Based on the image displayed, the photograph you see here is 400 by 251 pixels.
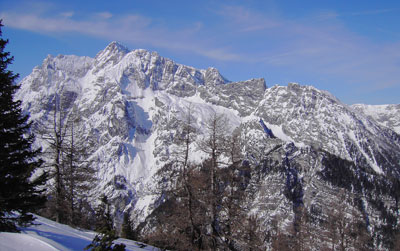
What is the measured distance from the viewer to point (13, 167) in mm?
12703

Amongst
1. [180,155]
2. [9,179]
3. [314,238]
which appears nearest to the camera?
[9,179]

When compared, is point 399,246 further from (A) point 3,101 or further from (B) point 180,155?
(A) point 3,101

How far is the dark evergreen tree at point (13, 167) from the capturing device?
11969mm

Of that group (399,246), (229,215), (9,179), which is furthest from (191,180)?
(399,246)

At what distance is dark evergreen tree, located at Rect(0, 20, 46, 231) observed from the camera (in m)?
12.0

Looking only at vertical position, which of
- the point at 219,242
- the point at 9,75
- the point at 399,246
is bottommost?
the point at 399,246

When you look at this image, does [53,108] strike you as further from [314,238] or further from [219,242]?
[314,238]

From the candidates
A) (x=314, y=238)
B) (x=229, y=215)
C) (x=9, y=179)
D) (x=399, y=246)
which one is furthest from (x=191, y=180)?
(x=399, y=246)

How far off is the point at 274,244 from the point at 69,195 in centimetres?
1981

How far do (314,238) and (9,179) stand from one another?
31433 mm

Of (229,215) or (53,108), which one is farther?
(53,108)

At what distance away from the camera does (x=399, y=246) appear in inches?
1465

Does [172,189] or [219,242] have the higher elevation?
[172,189]

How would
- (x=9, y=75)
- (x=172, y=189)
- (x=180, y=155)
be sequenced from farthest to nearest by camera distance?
(x=180, y=155) → (x=172, y=189) → (x=9, y=75)
